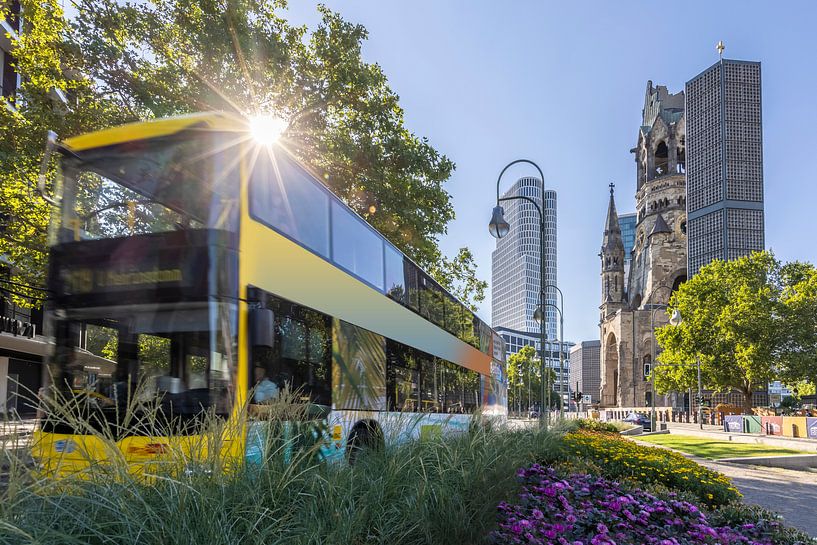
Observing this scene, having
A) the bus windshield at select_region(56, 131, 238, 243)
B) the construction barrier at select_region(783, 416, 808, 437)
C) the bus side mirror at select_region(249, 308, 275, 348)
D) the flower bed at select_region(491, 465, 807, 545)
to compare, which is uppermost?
the bus windshield at select_region(56, 131, 238, 243)

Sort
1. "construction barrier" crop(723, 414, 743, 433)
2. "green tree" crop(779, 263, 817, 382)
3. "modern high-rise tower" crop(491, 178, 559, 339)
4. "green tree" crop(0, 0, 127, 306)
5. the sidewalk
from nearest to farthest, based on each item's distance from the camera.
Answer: the sidewalk, "green tree" crop(0, 0, 127, 306), "construction barrier" crop(723, 414, 743, 433), "green tree" crop(779, 263, 817, 382), "modern high-rise tower" crop(491, 178, 559, 339)

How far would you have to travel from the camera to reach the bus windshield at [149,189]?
5887 mm

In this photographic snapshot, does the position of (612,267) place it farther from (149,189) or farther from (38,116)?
(149,189)

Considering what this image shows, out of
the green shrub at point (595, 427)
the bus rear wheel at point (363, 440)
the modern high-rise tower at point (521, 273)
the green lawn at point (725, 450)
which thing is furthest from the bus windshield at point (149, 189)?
the modern high-rise tower at point (521, 273)

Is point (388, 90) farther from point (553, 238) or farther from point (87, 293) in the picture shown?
point (553, 238)

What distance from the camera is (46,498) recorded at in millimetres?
2926

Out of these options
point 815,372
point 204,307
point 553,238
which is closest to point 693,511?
point 204,307

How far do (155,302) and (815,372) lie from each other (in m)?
44.7

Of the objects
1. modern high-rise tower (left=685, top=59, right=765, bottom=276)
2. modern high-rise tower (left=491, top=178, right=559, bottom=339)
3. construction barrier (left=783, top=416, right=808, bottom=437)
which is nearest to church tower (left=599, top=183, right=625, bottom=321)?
modern high-rise tower (left=685, top=59, right=765, bottom=276)

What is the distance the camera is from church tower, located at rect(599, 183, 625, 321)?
9125 cm

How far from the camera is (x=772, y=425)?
28844 millimetres

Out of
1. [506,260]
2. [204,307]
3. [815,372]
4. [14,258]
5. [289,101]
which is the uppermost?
[506,260]

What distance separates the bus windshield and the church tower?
90.8m

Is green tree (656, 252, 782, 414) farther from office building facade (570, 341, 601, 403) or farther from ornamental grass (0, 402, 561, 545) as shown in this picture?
office building facade (570, 341, 601, 403)
